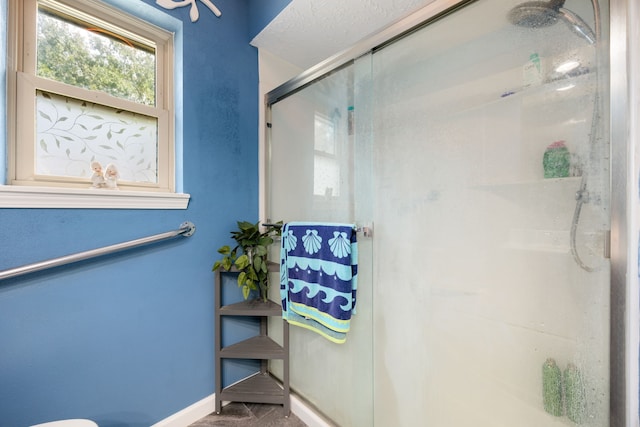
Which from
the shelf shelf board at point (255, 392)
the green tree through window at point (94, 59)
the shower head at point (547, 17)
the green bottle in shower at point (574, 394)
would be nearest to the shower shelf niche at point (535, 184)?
the shower head at point (547, 17)

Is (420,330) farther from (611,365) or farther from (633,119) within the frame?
(633,119)

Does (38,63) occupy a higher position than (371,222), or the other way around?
(38,63)

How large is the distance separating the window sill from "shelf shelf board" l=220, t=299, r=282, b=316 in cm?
56

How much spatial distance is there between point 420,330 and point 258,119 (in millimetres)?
1364

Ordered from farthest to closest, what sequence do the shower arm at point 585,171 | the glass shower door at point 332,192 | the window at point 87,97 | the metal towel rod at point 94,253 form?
1. the glass shower door at point 332,192
2. the window at point 87,97
3. the metal towel rod at point 94,253
4. the shower arm at point 585,171

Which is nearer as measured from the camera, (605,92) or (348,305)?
(605,92)

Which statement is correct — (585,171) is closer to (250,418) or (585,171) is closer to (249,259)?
(249,259)

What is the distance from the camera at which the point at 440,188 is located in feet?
2.83

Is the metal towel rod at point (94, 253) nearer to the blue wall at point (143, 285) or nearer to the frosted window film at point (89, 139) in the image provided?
the blue wall at point (143, 285)

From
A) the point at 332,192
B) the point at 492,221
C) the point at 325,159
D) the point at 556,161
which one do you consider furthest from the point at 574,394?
the point at 325,159

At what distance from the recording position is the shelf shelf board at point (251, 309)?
1210 millimetres

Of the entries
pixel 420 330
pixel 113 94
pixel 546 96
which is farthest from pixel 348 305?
pixel 113 94

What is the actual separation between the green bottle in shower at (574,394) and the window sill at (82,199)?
1474 mm

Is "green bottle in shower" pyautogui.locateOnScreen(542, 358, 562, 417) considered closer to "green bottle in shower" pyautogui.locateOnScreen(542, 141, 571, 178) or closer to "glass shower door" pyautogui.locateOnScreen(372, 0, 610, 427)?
"glass shower door" pyautogui.locateOnScreen(372, 0, 610, 427)
